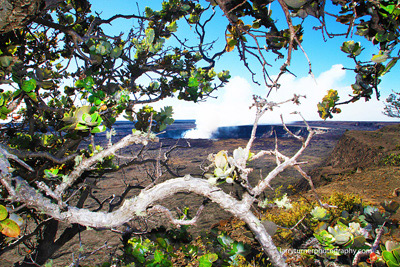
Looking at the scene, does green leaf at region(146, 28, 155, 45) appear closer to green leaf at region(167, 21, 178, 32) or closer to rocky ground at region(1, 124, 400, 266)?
green leaf at region(167, 21, 178, 32)

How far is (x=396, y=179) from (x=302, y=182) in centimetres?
264

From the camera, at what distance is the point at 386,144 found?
787cm

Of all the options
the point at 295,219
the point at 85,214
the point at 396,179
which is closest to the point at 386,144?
the point at 396,179

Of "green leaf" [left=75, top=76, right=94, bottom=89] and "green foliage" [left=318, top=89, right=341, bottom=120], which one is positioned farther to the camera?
"green leaf" [left=75, top=76, right=94, bottom=89]

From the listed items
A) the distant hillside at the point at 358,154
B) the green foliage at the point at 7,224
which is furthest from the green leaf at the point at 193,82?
the distant hillside at the point at 358,154

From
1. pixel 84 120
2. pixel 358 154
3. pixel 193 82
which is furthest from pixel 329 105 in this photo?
pixel 358 154

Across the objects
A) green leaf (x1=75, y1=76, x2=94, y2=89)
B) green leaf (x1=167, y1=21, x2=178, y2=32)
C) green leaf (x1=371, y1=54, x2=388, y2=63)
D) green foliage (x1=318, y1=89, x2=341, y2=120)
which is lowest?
green foliage (x1=318, y1=89, x2=341, y2=120)

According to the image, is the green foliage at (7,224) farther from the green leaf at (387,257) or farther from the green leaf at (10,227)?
the green leaf at (387,257)

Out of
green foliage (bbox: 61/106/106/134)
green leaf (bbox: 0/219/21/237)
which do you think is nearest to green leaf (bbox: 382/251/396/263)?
green foliage (bbox: 61/106/106/134)

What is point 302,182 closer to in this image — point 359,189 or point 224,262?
point 359,189

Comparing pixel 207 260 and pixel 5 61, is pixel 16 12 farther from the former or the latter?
pixel 207 260

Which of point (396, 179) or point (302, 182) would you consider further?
point (302, 182)

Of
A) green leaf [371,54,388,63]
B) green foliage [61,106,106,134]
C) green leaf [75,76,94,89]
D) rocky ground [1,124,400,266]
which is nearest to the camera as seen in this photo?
green leaf [371,54,388,63]

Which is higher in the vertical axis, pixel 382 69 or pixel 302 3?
pixel 302 3
